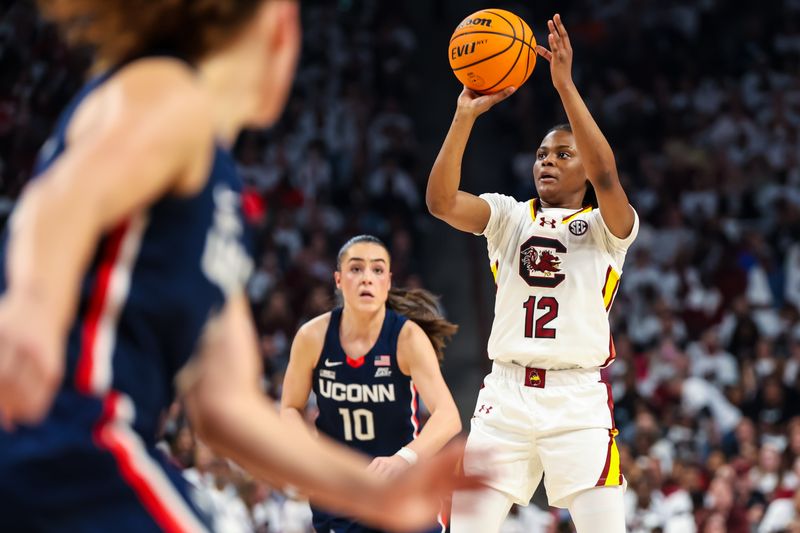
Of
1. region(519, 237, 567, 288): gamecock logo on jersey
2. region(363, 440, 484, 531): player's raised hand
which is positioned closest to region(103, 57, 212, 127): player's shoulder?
region(363, 440, 484, 531): player's raised hand

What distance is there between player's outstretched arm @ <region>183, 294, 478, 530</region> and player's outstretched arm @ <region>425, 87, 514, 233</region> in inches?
130

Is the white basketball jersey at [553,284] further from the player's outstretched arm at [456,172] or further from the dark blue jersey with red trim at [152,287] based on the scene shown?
the dark blue jersey with red trim at [152,287]

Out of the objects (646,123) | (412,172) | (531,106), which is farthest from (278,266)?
(646,123)

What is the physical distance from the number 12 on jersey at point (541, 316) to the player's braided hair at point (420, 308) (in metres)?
0.65

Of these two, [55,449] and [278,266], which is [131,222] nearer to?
[55,449]

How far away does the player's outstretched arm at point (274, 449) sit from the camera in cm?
173

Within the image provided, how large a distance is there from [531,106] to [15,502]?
15018 mm

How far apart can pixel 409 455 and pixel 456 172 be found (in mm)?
1322

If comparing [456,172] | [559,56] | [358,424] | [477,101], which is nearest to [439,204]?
[456,172]

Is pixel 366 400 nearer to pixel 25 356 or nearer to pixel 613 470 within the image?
pixel 613 470

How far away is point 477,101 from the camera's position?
17.6 feet

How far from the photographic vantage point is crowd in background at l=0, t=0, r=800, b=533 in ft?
34.5

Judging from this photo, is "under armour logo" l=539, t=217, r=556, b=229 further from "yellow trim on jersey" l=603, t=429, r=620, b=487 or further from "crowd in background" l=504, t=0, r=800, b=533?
"crowd in background" l=504, t=0, r=800, b=533

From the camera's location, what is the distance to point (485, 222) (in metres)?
5.54
